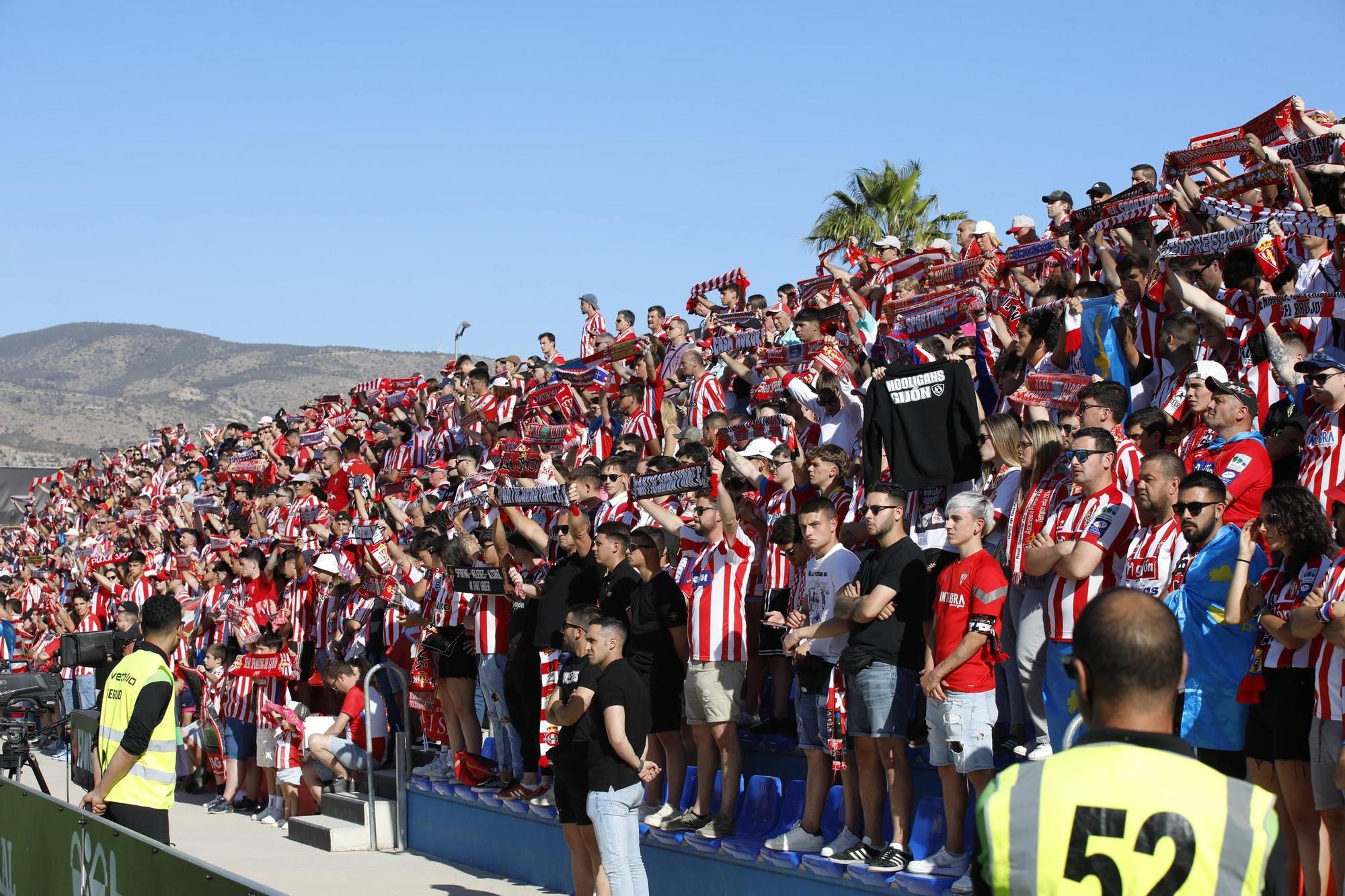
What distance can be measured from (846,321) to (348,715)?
5.69m

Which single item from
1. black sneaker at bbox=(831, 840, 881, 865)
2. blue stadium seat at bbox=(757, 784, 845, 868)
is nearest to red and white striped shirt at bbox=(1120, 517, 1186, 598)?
black sneaker at bbox=(831, 840, 881, 865)

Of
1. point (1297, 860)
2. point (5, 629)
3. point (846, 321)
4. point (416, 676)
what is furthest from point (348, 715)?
point (5, 629)

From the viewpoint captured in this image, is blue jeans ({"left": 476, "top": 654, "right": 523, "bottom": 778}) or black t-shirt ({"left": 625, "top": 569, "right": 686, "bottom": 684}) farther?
blue jeans ({"left": 476, "top": 654, "right": 523, "bottom": 778})

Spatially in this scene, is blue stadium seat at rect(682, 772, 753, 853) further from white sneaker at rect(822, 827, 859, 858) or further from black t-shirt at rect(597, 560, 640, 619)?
black t-shirt at rect(597, 560, 640, 619)

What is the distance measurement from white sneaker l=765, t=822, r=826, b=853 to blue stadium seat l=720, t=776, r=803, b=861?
205mm

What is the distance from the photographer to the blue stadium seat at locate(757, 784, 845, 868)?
814 cm

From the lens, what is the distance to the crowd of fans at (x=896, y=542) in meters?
6.41

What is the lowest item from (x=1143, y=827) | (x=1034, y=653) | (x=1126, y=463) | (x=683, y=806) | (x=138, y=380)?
(x=683, y=806)

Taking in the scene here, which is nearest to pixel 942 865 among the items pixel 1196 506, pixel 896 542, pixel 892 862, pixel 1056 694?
pixel 892 862

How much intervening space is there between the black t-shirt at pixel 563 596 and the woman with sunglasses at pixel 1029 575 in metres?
3.35

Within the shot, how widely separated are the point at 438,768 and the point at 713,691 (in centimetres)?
460

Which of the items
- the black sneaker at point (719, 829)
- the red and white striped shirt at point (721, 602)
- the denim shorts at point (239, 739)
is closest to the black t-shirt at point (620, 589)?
the red and white striped shirt at point (721, 602)

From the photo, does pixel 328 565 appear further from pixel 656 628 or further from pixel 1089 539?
pixel 1089 539

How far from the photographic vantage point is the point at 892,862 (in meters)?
7.52
